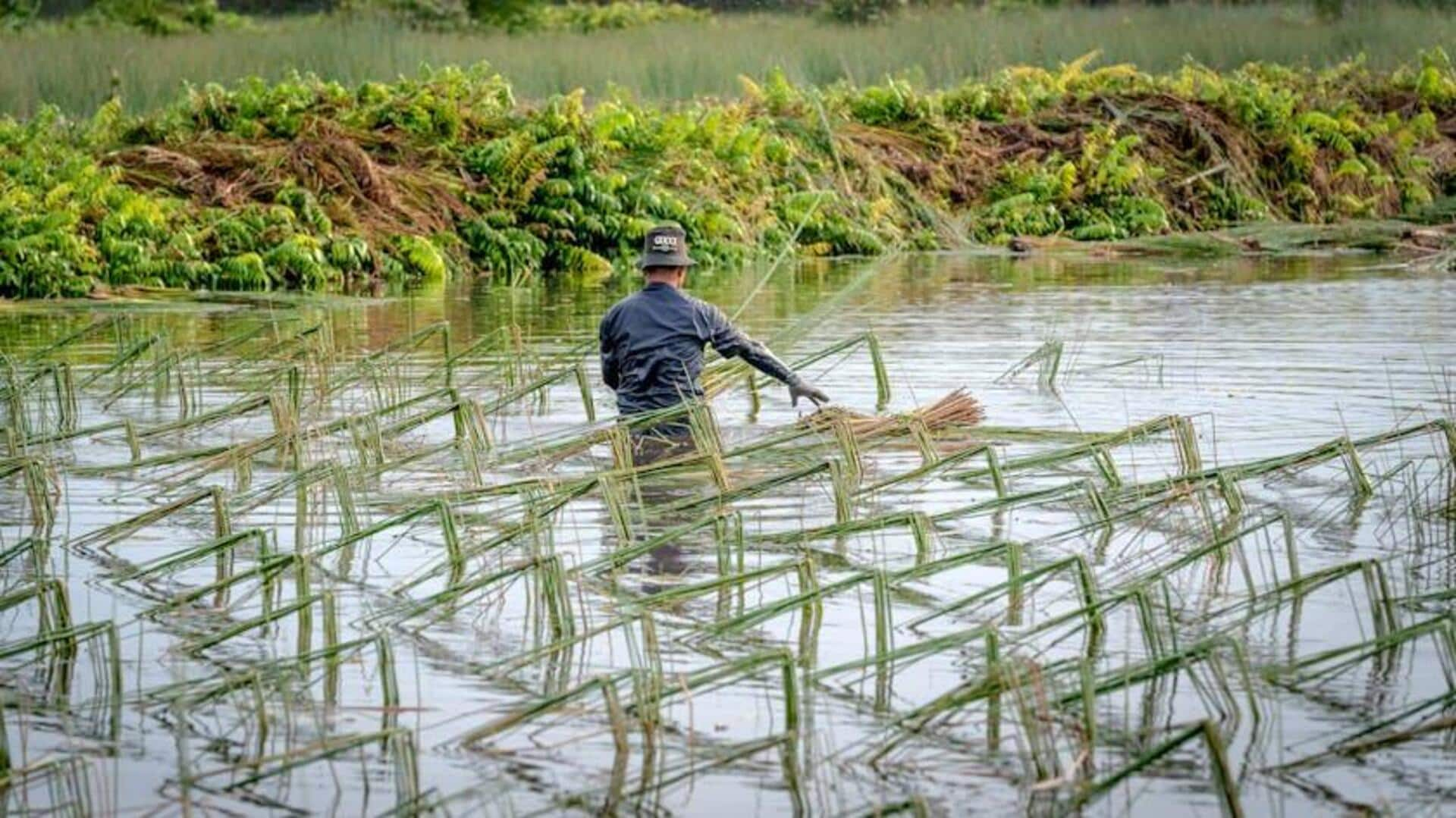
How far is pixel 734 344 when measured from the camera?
34.8 ft

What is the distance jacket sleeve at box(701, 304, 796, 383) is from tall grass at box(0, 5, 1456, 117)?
1415 cm

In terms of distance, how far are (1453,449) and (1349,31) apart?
A: 2668 centimetres

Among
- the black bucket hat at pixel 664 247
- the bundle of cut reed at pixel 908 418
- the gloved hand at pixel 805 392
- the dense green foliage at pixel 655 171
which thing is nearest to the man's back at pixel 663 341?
the black bucket hat at pixel 664 247

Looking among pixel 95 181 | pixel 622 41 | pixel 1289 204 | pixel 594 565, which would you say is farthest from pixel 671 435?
→ pixel 622 41

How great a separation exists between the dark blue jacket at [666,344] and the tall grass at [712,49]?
1402 centimetres

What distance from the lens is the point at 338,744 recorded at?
581cm

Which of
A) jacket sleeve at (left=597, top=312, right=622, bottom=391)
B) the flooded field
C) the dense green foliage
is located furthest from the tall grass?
jacket sleeve at (left=597, top=312, right=622, bottom=391)

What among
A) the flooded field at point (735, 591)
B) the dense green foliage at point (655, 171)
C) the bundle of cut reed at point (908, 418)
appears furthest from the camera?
the dense green foliage at point (655, 171)

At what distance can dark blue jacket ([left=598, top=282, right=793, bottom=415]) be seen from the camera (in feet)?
34.6

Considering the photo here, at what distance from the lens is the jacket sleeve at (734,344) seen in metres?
10.5

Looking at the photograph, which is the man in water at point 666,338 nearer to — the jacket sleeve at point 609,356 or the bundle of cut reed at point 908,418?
the jacket sleeve at point 609,356

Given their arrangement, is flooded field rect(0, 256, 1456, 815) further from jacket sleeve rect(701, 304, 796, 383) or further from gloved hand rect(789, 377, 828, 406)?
jacket sleeve rect(701, 304, 796, 383)

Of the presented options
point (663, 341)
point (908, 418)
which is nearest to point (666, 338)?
point (663, 341)

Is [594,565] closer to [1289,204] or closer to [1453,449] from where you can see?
[1453,449]
